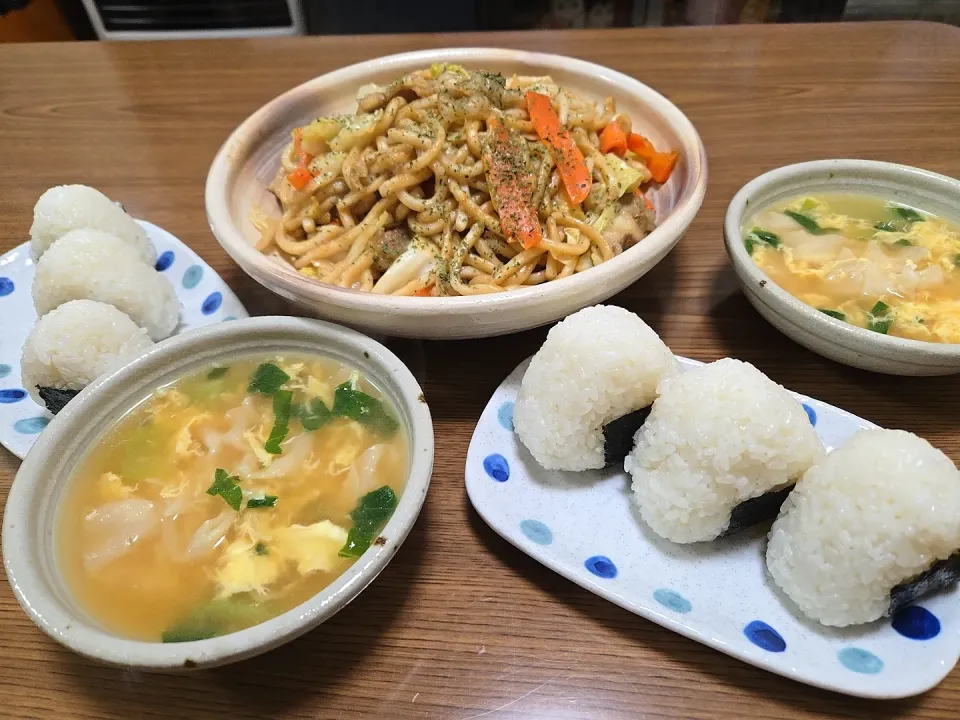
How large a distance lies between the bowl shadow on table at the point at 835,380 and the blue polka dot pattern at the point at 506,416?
639 mm

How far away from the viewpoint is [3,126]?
2807 mm

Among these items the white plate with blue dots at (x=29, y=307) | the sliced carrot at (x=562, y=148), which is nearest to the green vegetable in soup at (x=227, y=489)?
→ the white plate with blue dots at (x=29, y=307)

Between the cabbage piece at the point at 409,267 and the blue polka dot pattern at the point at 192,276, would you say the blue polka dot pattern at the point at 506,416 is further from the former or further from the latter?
the blue polka dot pattern at the point at 192,276

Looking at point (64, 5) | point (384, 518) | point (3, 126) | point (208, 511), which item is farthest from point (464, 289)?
point (64, 5)

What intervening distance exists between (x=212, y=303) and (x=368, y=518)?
894 millimetres

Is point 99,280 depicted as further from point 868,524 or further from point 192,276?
point 868,524

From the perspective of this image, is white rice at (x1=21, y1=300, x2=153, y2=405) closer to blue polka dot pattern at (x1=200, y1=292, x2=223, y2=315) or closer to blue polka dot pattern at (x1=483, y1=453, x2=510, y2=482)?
blue polka dot pattern at (x1=200, y1=292, x2=223, y2=315)

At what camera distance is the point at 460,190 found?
72.0 inches

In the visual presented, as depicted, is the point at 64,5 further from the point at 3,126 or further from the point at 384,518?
the point at 384,518

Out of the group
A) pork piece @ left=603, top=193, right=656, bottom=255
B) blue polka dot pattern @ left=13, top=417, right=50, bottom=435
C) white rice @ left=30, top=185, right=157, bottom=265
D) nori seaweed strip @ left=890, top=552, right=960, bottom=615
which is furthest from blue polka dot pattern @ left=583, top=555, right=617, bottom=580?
white rice @ left=30, top=185, right=157, bottom=265

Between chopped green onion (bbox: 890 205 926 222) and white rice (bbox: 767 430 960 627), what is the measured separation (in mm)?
1018

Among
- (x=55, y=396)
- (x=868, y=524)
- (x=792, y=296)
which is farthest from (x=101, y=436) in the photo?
(x=792, y=296)

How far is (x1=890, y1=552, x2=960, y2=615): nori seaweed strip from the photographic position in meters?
1.03

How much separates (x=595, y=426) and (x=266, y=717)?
2.59 feet
